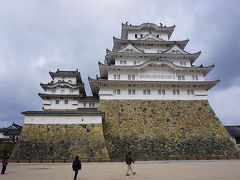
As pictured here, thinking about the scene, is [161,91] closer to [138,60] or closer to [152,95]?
[152,95]

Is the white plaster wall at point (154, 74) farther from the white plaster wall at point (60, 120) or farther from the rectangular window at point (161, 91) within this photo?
the white plaster wall at point (60, 120)

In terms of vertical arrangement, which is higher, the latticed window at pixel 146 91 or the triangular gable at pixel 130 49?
the triangular gable at pixel 130 49

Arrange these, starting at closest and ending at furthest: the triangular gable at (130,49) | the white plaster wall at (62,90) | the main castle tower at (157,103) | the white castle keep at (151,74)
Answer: the main castle tower at (157,103) → the white castle keep at (151,74) → the triangular gable at (130,49) → the white plaster wall at (62,90)

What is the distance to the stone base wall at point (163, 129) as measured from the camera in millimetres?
21000

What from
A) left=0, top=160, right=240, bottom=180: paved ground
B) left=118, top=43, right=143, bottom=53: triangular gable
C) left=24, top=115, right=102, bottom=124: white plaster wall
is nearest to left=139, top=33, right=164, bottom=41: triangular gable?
left=118, top=43, right=143, bottom=53: triangular gable

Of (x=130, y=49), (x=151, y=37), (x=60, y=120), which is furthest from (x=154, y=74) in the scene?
(x=60, y=120)

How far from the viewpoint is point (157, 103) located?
2573 cm

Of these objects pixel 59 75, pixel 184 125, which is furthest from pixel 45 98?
pixel 184 125

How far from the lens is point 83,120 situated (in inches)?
819

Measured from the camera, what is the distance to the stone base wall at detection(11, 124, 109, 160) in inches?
714

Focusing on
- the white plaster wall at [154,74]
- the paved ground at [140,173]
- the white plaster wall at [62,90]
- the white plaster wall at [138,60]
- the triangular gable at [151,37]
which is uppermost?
the triangular gable at [151,37]

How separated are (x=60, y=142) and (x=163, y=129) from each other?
45.3ft

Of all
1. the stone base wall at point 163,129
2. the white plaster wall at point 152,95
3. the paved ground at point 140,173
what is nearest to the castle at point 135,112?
the stone base wall at point 163,129

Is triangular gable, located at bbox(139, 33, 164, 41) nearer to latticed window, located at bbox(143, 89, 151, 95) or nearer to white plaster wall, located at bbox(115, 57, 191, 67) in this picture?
white plaster wall, located at bbox(115, 57, 191, 67)
